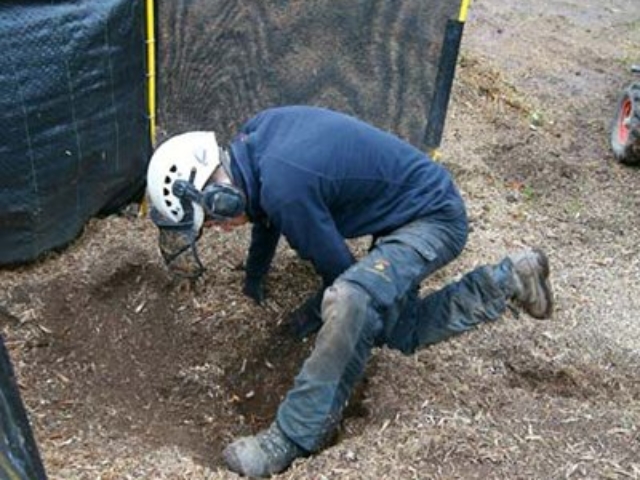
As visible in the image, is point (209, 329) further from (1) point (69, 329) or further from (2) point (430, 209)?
(2) point (430, 209)

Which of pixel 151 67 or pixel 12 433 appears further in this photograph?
pixel 151 67

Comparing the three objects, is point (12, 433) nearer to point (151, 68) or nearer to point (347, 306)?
point (347, 306)

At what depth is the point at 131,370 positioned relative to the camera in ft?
14.1

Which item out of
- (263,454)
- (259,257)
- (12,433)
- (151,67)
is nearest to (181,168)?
(259,257)

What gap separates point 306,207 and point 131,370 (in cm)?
126

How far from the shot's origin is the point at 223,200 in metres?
3.53

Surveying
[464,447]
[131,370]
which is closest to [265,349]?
[131,370]

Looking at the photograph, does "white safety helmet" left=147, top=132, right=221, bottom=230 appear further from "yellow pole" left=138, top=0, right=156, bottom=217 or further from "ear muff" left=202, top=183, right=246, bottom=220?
"yellow pole" left=138, top=0, right=156, bottom=217

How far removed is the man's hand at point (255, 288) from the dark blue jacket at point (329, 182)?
1.68ft

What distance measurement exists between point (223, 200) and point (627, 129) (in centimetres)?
424

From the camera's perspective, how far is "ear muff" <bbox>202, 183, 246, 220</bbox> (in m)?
3.53

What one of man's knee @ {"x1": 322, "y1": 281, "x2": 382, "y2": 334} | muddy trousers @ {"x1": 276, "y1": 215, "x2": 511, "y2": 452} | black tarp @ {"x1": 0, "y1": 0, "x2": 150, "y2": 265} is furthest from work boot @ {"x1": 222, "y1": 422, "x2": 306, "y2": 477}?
black tarp @ {"x1": 0, "y1": 0, "x2": 150, "y2": 265}

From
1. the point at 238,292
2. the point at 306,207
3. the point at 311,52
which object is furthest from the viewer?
the point at 311,52

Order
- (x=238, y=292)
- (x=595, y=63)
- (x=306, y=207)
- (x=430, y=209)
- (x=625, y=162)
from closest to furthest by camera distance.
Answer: (x=306, y=207), (x=430, y=209), (x=238, y=292), (x=625, y=162), (x=595, y=63)
